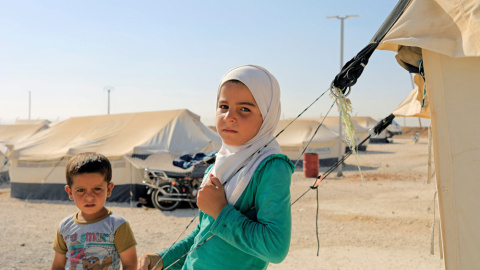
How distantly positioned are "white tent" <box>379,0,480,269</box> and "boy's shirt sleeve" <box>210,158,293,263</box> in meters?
2.27

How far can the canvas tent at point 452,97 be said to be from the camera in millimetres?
3105

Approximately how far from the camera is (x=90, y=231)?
2.24 meters

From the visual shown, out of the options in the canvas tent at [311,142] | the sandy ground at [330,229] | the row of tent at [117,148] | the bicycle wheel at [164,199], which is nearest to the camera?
the sandy ground at [330,229]

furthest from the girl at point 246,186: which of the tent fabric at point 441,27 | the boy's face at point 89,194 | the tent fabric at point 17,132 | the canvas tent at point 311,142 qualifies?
the tent fabric at point 17,132

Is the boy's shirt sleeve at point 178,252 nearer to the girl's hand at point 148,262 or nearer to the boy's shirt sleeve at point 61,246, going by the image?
the girl's hand at point 148,262

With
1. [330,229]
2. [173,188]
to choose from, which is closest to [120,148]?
[173,188]

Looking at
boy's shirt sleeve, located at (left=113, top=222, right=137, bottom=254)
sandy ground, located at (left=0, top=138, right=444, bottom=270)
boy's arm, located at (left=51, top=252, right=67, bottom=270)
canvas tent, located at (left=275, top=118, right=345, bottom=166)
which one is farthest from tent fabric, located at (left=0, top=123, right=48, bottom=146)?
boy's shirt sleeve, located at (left=113, top=222, right=137, bottom=254)

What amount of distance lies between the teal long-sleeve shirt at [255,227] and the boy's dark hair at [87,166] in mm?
920

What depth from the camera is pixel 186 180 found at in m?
10.5

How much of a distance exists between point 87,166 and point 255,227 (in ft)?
4.11

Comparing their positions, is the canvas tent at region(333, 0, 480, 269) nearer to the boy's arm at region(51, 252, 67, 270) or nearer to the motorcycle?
the boy's arm at region(51, 252, 67, 270)

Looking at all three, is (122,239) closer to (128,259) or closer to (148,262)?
(128,259)

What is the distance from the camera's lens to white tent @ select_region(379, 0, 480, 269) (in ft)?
10.2

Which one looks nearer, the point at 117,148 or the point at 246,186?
the point at 246,186
